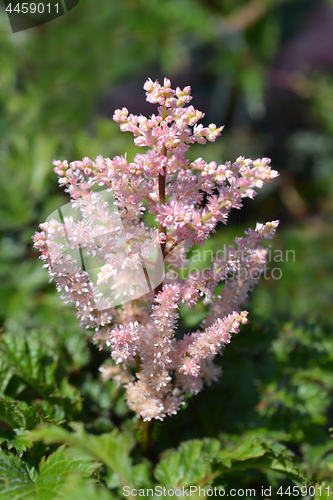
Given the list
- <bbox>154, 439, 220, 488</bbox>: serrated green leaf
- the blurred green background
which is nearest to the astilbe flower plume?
<bbox>154, 439, 220, 488</bbox>: serrated green leaf

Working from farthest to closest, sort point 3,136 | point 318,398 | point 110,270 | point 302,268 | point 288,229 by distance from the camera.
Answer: point 288,229, point 302,268, point 3,136, point 318,398, point 110,270

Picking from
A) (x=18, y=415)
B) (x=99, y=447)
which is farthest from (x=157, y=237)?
(x=18, y=415)

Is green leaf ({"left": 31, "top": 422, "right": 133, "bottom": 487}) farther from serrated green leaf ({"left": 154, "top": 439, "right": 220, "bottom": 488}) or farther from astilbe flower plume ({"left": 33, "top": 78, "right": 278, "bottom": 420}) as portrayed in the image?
serrated green leaf ({"left": 154, "top": 439, "right": 220, "bottom": 488})

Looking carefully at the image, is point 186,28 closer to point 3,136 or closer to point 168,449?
point 3,136

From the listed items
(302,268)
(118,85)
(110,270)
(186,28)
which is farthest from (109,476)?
(118,85)

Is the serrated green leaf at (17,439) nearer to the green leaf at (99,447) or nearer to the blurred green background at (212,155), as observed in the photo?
the blurred green background at (212,155)

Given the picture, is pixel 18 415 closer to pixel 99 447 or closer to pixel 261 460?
pixel 99 447
